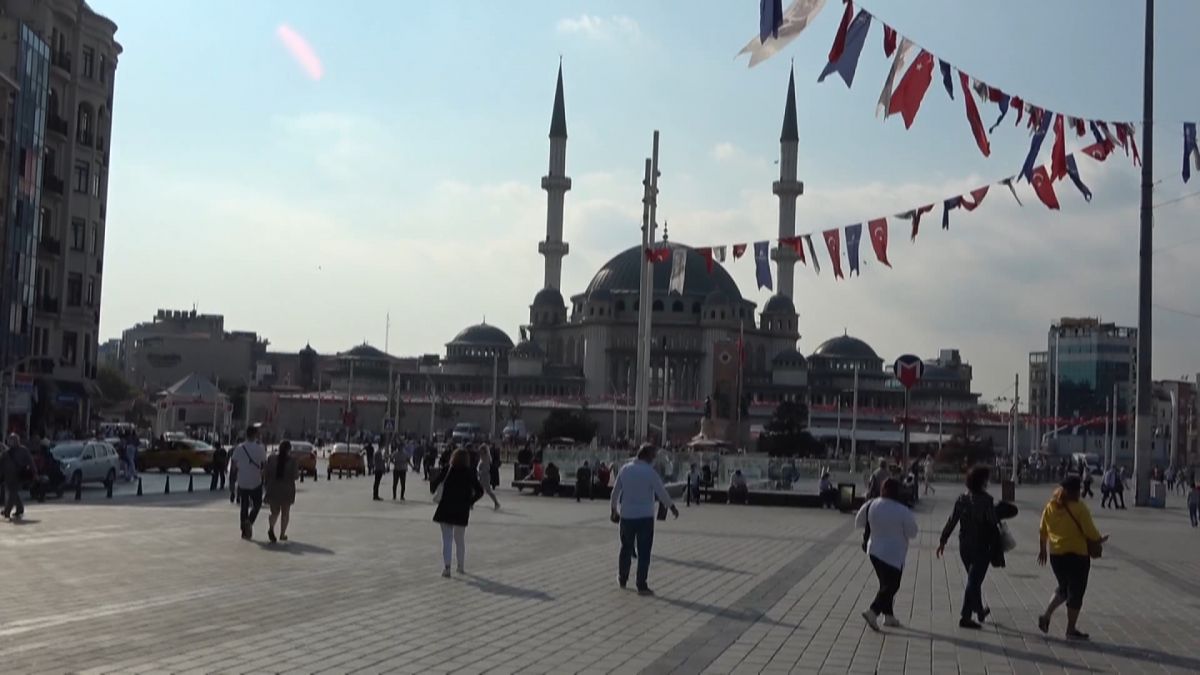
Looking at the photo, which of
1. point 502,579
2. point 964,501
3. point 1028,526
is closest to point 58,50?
point 1028,526

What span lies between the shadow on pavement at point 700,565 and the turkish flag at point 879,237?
29.1ft

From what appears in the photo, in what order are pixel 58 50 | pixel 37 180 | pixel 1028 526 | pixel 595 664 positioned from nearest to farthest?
1. pixel 595 664
2. pixel 1028 526
3. pixel 37 180
4. pixel 58 50

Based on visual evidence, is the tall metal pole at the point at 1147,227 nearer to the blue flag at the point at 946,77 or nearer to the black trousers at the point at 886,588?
the blue flag at the point at 946,77

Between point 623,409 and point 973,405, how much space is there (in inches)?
1650

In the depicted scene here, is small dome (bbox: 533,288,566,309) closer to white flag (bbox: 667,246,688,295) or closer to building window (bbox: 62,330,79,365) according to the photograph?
building window (bbox: 62,330,79,365)

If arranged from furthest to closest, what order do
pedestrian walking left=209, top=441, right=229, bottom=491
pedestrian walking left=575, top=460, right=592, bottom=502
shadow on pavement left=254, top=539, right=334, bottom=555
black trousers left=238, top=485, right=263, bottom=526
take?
pedestrian walking left=575, top=460, right=592, bottom=502 < pedestrian walking left=209, top=441, right=229, bottom=491 < black trousers left=238, top=485, right=263, bottom=526 < shadow on pavement left=254, top=539, right=334, bottom=555

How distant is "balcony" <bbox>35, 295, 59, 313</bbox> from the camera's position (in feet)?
156

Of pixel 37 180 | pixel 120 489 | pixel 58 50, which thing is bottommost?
pixel 120 489

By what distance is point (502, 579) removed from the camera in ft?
45.8

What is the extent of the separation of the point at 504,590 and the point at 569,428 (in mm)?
84793

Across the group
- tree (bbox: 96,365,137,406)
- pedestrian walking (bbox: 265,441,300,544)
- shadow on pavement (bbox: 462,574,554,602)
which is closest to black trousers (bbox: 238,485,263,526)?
pedestrian walking (bbox: 265,441,300,544)

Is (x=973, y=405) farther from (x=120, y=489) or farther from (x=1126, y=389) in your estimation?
(x=120, y=489)

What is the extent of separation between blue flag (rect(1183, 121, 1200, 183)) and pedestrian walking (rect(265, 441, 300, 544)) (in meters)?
15.1

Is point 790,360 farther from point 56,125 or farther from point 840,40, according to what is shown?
point 840,40
